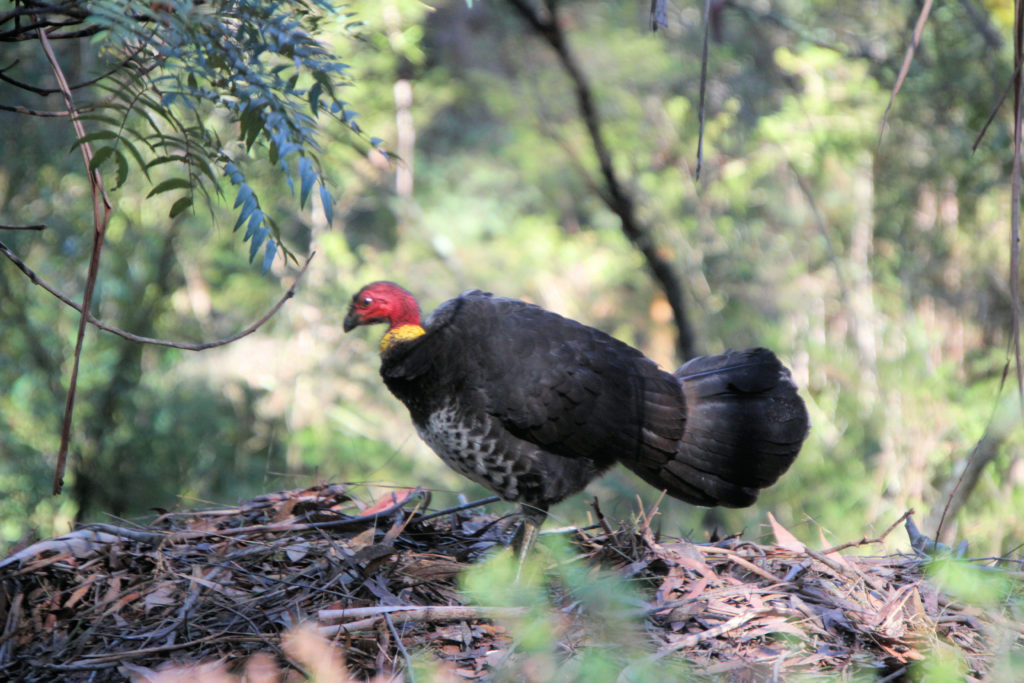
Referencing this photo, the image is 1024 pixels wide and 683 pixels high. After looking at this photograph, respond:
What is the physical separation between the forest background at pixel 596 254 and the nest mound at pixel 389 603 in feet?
7.30

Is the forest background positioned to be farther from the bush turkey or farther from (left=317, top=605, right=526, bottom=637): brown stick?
(left=317, top=605, right=526, bottom=637): brown stick

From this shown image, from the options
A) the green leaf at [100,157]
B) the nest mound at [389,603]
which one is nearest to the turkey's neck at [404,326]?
the nest mound at [389,603]

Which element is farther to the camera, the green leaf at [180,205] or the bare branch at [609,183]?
the bare branch at [609,183]

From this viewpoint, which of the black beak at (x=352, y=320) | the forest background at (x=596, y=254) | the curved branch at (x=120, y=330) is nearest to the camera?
the curved branch at (x=120, y=330)

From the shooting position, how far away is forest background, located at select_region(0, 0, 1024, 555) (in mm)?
7020

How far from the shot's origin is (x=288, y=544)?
312cm

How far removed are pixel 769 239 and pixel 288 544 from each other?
30.0 ft

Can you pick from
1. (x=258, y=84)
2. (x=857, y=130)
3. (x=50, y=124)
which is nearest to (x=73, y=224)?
(x=50, y=124)

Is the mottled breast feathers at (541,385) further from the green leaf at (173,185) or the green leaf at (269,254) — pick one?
the green leaf at (173,185)

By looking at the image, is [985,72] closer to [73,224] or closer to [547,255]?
[547,255]

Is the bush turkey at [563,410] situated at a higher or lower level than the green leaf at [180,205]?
lower

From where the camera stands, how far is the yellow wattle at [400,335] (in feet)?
11.8

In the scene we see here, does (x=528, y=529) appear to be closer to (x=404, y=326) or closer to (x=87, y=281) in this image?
(x=404, y=326)

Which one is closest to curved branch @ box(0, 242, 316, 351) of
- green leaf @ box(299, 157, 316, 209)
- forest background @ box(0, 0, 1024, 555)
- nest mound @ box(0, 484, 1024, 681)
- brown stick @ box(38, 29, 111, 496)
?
brown stick @ box(38, 29, 111, 496)
